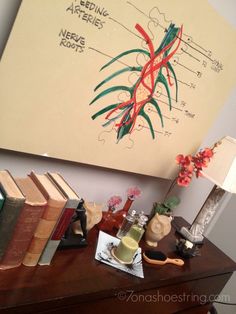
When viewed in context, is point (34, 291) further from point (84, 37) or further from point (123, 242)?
point (84, 37)

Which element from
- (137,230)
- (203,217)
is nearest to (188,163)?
(203,217)

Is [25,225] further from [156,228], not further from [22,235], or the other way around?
[156,228]

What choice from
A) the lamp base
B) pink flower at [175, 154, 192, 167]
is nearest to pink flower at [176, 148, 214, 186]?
pink flower at [175, 154, 192, 167]

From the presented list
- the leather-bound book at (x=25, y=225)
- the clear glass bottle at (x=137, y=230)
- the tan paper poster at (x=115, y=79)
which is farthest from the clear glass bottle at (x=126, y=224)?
the leather-bound book at (x=25, y=225)

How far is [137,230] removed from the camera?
116cm

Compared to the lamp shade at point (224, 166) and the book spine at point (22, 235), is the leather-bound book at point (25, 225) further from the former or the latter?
the lamp shade at point (224, 166)

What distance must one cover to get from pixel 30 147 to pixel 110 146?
1.09 ft

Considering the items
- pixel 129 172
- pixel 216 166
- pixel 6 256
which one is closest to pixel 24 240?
pixel 6 256

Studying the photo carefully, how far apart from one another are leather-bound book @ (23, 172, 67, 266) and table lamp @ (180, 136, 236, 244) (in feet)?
2.50

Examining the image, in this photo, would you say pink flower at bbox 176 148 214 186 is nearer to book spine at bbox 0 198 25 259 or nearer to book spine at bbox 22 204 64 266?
book spine at bbox 22 204 64 266

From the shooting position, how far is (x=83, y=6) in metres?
0.92

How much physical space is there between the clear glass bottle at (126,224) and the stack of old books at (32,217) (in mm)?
359

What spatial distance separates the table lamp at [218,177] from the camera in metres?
1.29

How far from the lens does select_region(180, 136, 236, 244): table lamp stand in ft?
→ 4.22
